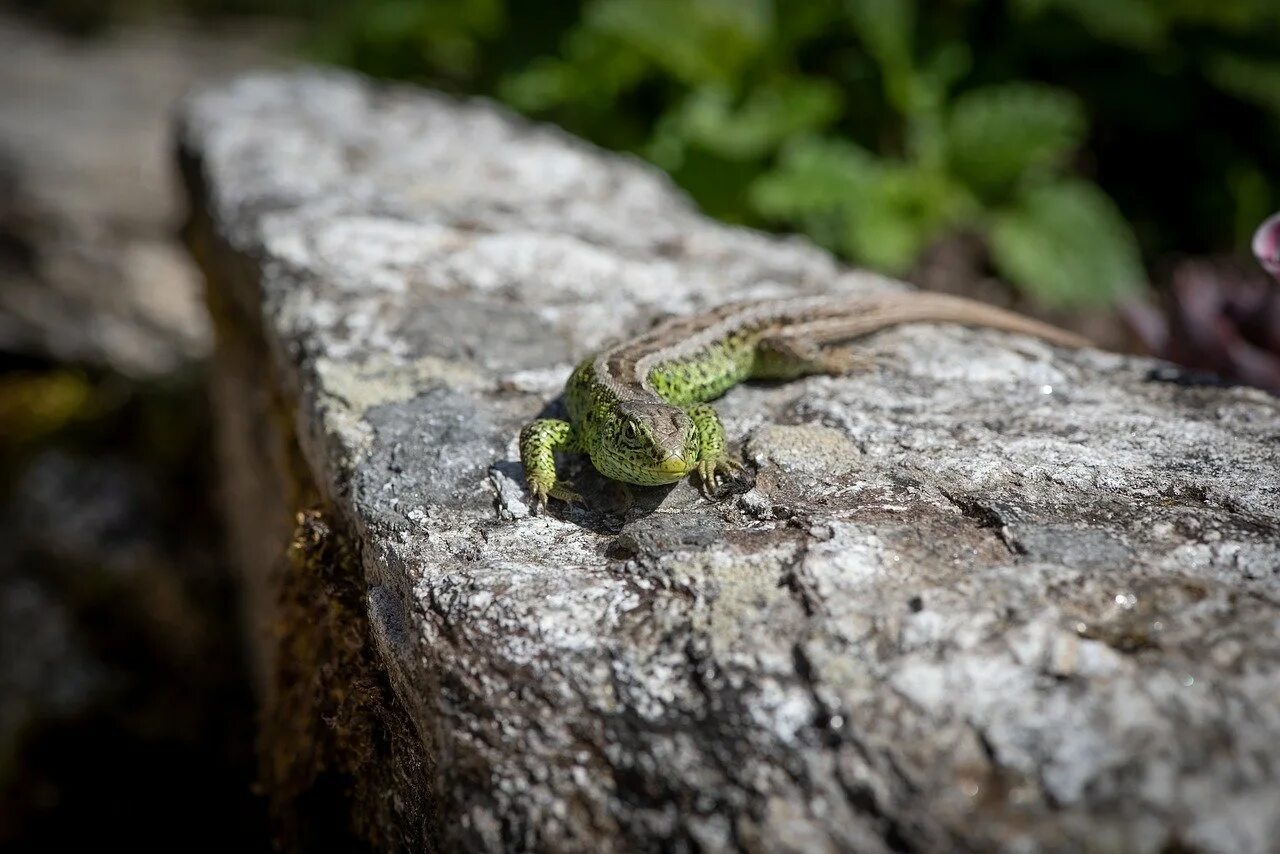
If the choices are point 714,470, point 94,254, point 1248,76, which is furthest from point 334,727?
point 1248,76

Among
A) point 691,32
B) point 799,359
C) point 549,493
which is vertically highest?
point 691,32

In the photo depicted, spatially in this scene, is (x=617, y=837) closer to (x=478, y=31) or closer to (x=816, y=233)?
(x=816, y=233)

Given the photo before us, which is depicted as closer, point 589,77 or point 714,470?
point 714,470

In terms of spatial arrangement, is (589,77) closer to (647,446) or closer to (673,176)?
(673,176)

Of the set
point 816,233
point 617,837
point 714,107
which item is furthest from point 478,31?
point 617,837

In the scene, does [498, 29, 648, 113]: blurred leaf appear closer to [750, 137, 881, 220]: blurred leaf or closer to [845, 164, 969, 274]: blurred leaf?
[750, 137, 881, 220]: blurred leaf
